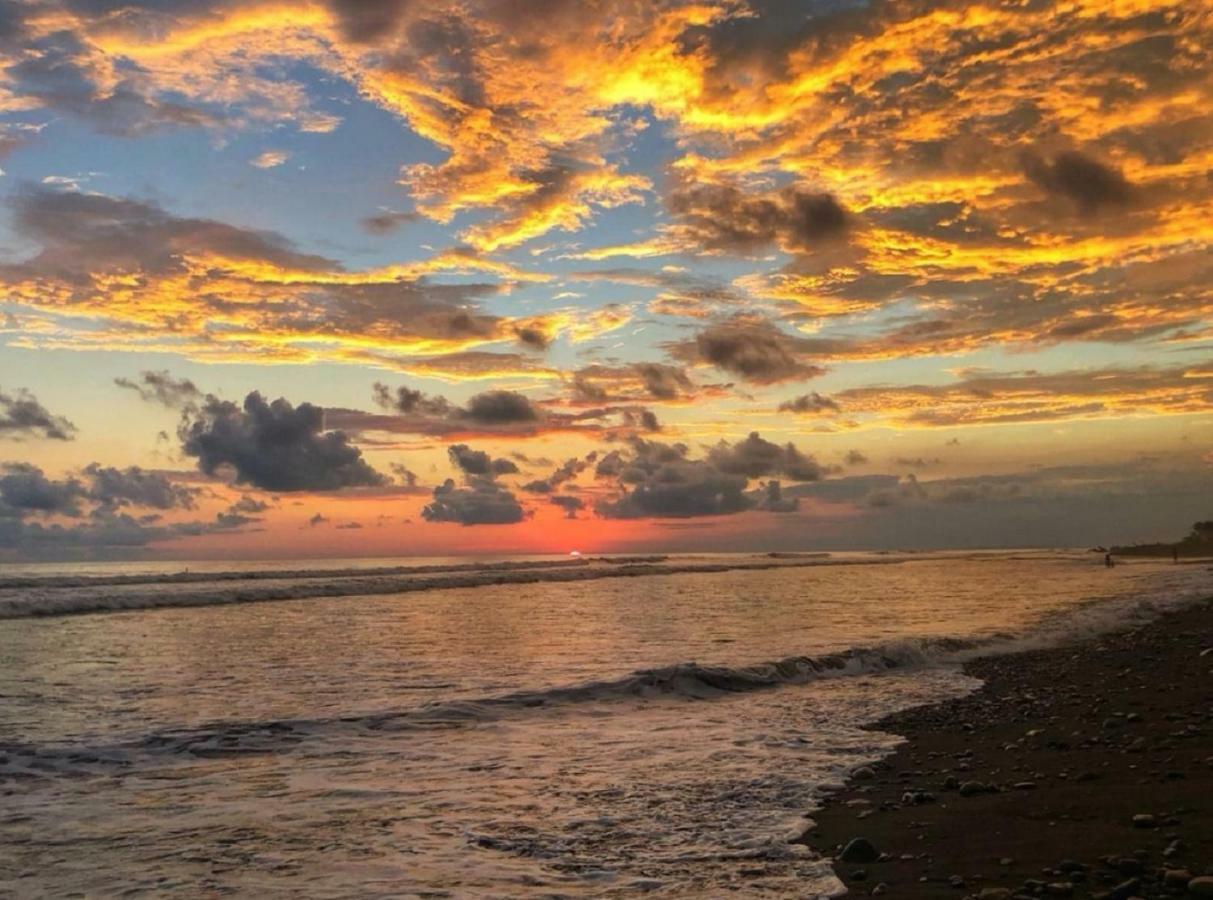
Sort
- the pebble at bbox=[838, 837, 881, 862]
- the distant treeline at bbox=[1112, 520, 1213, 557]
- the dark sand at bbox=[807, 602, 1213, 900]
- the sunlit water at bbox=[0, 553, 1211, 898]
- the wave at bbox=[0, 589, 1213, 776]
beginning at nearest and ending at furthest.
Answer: the dark sand at bbox=[807, 602, 1213, 900]
the pebble at bbox=[838, 837, 881, 862]
the sunlit water at bbox=[0, 553, 1211, 898]
the wave at bbox=[0, 589, 1213, 776]
the distant treeline at bbox=[1112, 520, 1213, 557]

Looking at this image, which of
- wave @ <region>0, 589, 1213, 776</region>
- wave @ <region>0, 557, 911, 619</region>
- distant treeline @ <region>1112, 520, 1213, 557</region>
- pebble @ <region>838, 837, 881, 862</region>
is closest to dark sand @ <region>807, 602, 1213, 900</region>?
pebble @ <region>838, 837, 881, 862</region>

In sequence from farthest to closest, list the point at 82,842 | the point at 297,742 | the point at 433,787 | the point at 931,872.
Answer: the point at 297,742 < the point at 433,787 < the point at 82,842 < the point at 931,872

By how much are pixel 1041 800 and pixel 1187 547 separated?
432ft

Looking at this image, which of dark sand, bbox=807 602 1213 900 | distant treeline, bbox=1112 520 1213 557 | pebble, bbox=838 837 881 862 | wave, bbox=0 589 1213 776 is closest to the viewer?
dark sand, bbox=807 602 1213 900

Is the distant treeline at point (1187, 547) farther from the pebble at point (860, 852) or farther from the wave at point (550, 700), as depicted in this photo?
the pebble at point (860, 852)

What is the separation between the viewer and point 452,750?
13516mm

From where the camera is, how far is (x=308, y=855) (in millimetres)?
8555

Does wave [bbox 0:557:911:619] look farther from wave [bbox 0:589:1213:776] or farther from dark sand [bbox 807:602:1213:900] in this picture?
dark sand [bbox 807:602:1213:900]

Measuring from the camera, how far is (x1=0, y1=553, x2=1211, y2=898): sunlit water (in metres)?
8.15

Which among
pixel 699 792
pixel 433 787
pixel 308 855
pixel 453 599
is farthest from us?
pixel 453 599

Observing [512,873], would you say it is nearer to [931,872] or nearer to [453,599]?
[931,872]

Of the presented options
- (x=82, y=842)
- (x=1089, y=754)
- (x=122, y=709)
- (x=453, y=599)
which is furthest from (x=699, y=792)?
(x=453, y=599)

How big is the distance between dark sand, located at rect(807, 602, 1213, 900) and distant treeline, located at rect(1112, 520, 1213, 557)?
11455 cm

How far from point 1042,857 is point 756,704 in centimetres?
1021
